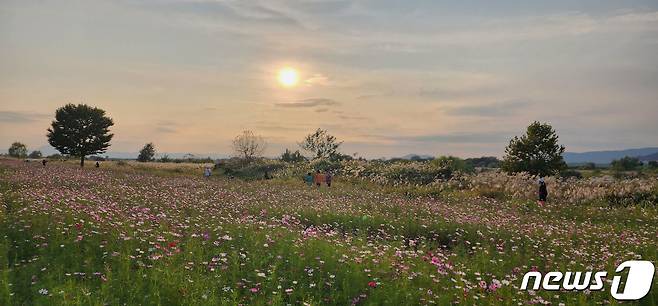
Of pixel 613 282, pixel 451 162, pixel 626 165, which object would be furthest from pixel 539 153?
pixel 626 165

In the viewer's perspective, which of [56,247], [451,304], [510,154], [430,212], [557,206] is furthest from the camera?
[510,154]

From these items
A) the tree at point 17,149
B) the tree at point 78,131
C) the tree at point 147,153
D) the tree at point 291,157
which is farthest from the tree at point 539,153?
the tree at point 17,149

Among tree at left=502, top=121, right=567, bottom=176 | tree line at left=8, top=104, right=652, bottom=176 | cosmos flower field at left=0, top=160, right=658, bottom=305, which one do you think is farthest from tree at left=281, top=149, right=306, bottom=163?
cosmos flower field at left=0, top=160, right=658, bottom=305

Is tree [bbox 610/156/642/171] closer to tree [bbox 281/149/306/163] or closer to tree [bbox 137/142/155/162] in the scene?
tree [bbox 281/149/306/163]

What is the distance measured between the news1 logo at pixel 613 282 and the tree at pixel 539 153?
37.5 meters

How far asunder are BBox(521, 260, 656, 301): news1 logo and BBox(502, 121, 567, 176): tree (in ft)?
123

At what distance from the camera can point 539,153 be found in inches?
1727

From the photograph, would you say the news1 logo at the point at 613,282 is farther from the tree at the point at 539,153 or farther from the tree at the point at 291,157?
the tree at the point at 291,157

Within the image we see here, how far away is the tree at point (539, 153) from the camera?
43.3 meters

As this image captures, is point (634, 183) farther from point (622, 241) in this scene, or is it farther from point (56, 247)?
point (56, 247)

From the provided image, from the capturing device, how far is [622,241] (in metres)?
12.3

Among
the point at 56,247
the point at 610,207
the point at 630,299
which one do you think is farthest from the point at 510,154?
the point at 56,247

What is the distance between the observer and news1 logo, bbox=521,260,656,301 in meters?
7.46

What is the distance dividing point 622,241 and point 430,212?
644 centimetres
